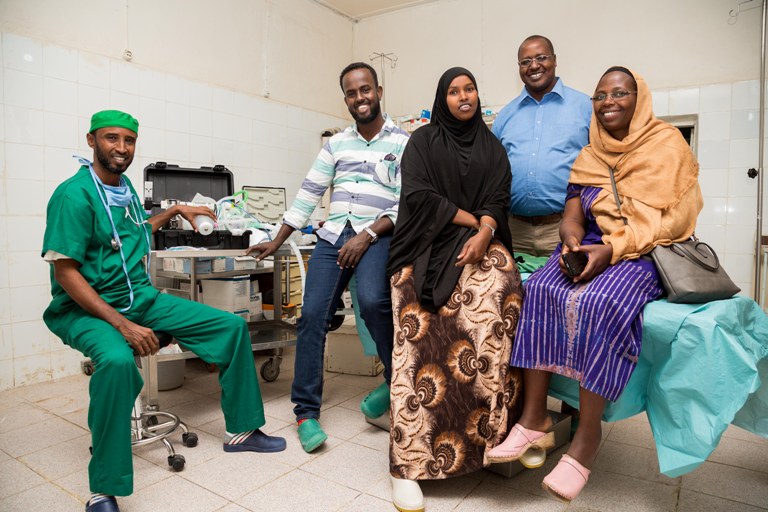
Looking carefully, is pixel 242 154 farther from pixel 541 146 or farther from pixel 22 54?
pixel 541 146

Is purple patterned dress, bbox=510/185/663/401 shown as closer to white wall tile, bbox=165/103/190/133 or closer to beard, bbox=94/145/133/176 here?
beard, bbox=94/145/133/176

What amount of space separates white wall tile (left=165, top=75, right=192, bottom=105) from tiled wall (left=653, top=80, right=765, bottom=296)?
12.0 feet

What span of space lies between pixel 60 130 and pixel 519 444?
10.1 feet

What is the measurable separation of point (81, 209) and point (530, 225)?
5.65 feet

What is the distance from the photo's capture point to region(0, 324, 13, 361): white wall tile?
111 inches

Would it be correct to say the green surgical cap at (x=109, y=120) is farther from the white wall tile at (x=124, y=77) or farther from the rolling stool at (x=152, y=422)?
the white wall tile at (x=124, y=77)

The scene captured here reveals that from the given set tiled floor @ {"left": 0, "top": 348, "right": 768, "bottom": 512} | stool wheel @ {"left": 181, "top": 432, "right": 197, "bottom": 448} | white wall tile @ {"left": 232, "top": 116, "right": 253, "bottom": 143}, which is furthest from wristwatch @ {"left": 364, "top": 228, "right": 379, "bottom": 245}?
white wall tile @ {"left": 232, "top": 116, "right": 253, "bottom": 143}

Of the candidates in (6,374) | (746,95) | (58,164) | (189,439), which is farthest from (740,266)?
(6,374)

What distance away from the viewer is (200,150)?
380 cm

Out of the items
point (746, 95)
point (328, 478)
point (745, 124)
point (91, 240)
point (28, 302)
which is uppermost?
point (746, 95)

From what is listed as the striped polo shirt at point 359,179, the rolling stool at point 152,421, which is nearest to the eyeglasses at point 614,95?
the striped polo shirt at point 359,179

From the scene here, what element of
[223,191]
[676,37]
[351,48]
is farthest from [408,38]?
[223,191]

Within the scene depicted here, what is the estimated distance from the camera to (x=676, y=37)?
3768 mm

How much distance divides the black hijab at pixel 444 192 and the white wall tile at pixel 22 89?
92.3 inches
